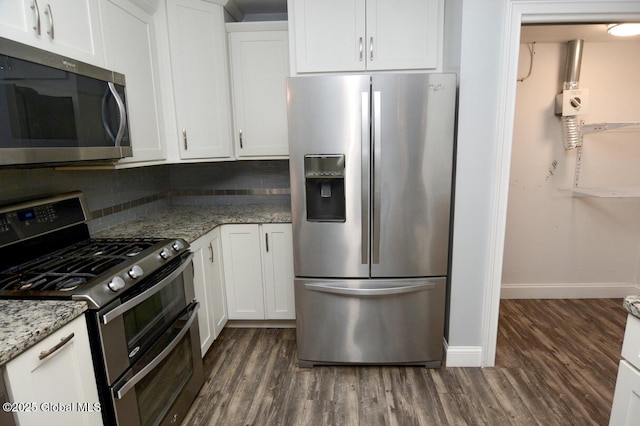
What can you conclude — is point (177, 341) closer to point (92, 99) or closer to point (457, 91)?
point (92, 99)

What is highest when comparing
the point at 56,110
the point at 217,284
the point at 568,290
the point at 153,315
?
the point at 56,110

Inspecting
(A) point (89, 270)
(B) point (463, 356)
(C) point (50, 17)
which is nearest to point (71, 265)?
(A) point (89, 270)

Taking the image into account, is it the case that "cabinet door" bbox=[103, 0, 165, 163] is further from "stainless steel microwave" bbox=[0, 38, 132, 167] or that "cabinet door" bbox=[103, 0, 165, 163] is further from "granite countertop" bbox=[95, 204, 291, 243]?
"granite countertop" bbox=[95, 204, 291, 243]

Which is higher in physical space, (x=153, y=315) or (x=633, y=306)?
(x=633, y=306)

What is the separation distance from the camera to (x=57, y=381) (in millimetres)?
1079

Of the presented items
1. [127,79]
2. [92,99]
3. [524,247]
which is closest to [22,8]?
[92,99]

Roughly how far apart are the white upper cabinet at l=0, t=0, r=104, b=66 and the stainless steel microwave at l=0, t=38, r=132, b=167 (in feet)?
0.29

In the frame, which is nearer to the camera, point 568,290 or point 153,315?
point 153,315

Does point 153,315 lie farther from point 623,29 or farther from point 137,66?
point 623,29

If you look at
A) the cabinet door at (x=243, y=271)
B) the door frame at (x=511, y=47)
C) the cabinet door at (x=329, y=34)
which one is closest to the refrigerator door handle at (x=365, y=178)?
the cabinet door at (x=329, y=34)

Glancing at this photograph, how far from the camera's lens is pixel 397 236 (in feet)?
6.75

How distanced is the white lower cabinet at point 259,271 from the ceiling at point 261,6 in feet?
5.54

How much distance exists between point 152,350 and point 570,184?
3.35 m

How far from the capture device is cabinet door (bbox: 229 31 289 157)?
8.46 feet
